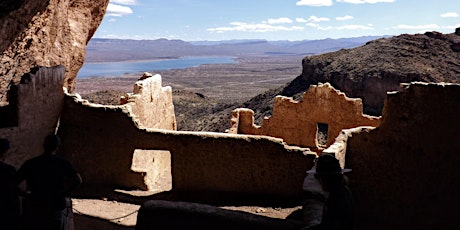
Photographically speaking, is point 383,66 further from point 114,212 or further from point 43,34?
point 114,212

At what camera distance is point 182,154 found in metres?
11.4

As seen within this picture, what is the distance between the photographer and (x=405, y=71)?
39688 mm

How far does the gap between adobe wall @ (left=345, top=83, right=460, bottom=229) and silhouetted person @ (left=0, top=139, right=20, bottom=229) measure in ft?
22.5

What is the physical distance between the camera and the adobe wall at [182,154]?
10.9 metres

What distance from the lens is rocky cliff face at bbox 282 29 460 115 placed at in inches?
1537

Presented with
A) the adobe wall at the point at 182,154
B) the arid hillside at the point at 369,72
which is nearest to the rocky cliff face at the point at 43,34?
the adobe wall at the point at 182,154

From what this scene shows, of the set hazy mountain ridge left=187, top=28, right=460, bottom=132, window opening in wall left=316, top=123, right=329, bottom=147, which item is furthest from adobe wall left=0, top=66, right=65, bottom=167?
hazy mountain ridge left=187, top=28, right=460, bottom=132

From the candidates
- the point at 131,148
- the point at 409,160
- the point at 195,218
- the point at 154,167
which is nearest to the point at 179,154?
the point at 131,148

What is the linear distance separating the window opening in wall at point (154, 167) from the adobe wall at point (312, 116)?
104 inches

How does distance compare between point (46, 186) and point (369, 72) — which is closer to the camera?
point (46, 186)

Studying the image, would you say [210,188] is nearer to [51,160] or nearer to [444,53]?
[51,160]

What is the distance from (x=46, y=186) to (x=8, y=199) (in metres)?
0.45

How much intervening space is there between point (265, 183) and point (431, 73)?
3226 cm

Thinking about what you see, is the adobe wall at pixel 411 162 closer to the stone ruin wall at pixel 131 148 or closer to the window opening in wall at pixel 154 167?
the stone ruin wall at pixel 131 148
